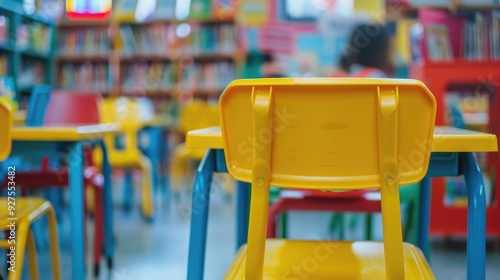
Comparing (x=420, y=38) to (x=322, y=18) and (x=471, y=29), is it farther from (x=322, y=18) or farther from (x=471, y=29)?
(x=322, y=18)

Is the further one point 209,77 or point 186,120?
point 209,77

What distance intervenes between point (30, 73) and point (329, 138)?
465 cm

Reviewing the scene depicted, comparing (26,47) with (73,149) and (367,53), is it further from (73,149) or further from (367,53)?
(73,149)

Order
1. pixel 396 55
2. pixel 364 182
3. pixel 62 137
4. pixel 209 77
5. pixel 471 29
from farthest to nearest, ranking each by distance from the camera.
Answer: pixel 209 77 → pixel 396 55 → pixel 471 29 → pixel 62 137 → pixel 364 182

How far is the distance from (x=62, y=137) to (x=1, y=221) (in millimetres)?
324

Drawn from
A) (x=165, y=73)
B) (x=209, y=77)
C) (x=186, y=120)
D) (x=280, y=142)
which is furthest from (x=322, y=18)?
(x=280, y=142)

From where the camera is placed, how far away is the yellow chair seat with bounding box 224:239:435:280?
102 centimetres

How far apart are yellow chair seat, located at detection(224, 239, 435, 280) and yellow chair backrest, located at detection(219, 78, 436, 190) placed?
199 millimetres

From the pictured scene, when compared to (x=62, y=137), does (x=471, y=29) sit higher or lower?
higher

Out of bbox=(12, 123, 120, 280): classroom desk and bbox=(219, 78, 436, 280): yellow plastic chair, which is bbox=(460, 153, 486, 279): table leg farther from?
→ bbox=(12, 123, 120, 280): classroom desk

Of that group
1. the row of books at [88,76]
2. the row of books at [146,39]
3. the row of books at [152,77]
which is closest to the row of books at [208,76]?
the row of books at [152,77]

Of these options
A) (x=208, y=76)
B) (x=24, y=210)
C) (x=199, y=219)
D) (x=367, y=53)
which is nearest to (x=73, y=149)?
(x=24, y=210)

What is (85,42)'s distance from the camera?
18.5ft

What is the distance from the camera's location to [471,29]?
3004 mm
